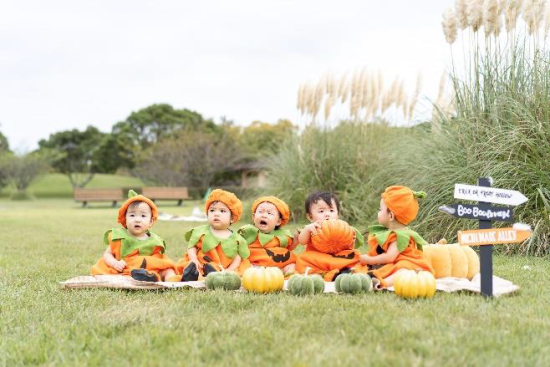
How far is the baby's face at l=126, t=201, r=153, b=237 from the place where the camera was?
4438 mm

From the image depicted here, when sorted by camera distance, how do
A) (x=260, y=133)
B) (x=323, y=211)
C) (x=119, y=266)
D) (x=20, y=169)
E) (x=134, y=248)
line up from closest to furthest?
(x=119, y=266) → (x=134, y=248) → (x=323, y=211) → (x=20, y=169) → (x=260, y=133)

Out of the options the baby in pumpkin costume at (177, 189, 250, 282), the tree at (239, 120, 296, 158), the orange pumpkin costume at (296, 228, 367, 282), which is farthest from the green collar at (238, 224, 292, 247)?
the tree at (239, 120, 296, 158)

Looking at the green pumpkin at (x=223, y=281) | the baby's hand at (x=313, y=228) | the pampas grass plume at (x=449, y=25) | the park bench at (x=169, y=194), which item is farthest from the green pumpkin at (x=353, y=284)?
the park bench at (x=169, y=194)

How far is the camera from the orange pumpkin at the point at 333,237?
4344 mm

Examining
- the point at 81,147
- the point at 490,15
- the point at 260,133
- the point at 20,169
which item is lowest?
the point at 20,169

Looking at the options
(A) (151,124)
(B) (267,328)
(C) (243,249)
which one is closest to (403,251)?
(C) (243,249)

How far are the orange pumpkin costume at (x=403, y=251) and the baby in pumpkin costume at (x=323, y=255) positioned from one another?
0.23 m

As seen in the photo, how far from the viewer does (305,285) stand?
3.57 m

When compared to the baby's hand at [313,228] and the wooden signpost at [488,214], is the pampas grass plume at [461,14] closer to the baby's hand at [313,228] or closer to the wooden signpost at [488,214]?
the baby's hand at [313,228]

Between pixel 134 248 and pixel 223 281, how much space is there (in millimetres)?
971

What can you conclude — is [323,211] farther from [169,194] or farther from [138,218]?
[169,194]

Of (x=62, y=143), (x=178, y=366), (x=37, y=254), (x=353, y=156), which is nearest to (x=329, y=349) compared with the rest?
(x=178, y=366)

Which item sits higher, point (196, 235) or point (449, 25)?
point (449, 25)

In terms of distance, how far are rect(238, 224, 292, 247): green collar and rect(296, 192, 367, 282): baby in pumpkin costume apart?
0.74 feet
